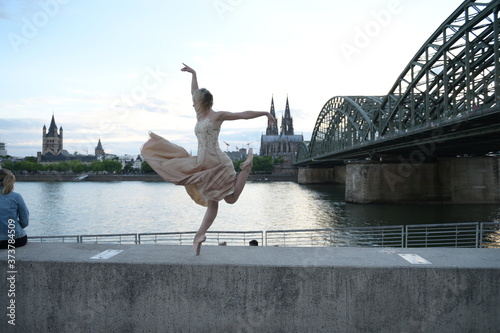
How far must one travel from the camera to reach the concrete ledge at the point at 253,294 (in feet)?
12.5

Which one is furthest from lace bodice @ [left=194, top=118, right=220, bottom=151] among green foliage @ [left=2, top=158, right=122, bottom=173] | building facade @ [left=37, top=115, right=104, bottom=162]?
building facade @ [left=37, top=115, right=104, bottom=162]

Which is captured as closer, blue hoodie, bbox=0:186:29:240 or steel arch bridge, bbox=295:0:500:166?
blue hoodie, bbox=0:186:29:240

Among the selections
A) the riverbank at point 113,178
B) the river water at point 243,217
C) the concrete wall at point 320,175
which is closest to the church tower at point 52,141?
the riverbank at point 113,178

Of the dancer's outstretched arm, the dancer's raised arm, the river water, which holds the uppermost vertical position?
the dancer's raised arm

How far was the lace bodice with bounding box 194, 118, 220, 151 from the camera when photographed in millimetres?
4852

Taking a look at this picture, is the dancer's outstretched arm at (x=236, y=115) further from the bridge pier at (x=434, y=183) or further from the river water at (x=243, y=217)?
the bridge pier at (x=434, y=183)

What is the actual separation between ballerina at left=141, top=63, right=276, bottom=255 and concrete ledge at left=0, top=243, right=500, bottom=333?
84cm

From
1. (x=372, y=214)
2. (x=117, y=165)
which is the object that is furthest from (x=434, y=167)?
(x=117, y=165)

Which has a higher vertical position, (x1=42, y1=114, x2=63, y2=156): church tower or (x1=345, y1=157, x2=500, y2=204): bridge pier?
(x1=42, y1=114, x2=63, y2=156): church tower

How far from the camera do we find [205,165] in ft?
15.6

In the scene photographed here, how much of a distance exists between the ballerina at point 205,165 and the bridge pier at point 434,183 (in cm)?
3760

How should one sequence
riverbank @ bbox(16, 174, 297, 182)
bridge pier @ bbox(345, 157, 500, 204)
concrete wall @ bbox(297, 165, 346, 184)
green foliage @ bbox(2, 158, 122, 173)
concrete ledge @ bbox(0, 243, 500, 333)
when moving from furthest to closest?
1. green foliage @ bbox(2, 158, 122, 173)
2. riverbank @ bbox(16, 174, 297, 182)
3. concrete wall @ bbox(297, 165, 346, 184)
4. bridge pier @ bbox(345, 157, 500, 204)
5. concrete ledge @ bbox(0, 243, 500, 333)

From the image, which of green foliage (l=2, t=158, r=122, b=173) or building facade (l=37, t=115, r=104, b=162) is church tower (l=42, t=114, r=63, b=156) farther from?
green foliage (l=2, t=158, r=122, b=173)

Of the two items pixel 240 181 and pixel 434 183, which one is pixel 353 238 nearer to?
pixel 240 181
